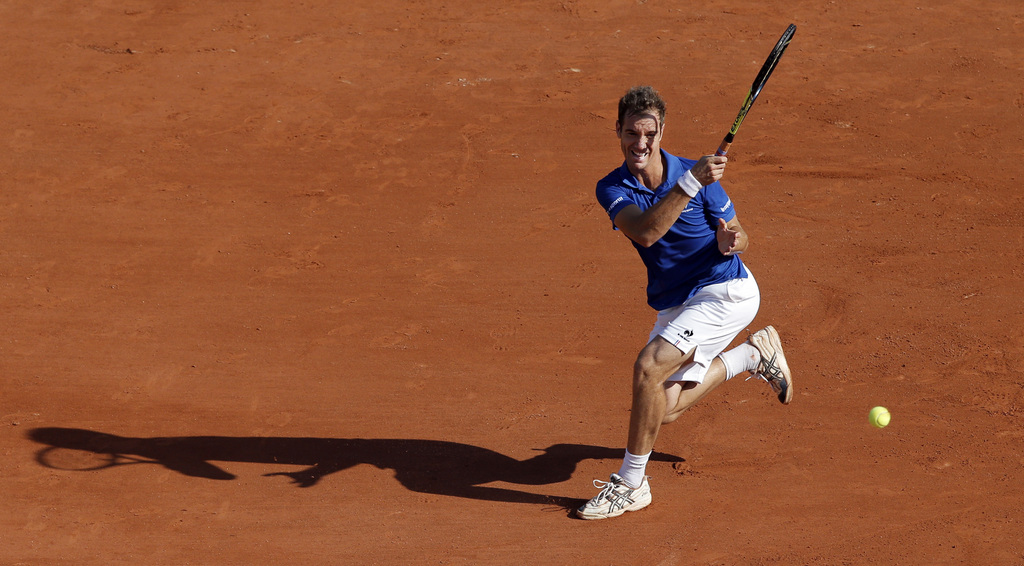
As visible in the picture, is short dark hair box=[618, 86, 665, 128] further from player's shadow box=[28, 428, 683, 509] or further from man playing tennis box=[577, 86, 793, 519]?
player's shadow box=[28, 428, 683, 509]

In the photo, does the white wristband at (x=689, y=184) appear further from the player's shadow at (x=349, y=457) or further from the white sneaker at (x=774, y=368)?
the player's shadow at (x=349, y=457)

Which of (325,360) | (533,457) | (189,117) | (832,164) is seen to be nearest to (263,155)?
(189,117)

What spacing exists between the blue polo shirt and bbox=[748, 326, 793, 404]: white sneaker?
55cm

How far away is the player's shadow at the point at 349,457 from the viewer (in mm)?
5863

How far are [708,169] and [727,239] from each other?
22.7 inches

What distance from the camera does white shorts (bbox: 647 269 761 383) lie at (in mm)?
5355

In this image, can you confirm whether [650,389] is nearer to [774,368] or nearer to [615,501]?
[615,501]

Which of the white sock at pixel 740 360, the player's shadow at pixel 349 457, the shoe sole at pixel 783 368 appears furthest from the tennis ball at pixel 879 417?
the player's shadow at pixel 349 457

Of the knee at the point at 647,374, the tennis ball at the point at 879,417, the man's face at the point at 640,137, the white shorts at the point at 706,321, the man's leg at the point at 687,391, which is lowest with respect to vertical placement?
the tennis ball at the point at 879,417

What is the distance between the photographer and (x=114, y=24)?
11.8m

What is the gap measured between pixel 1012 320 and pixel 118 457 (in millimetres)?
6382

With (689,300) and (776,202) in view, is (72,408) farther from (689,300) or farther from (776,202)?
(776,202)

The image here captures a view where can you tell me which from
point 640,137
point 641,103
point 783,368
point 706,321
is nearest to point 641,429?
point 706,321

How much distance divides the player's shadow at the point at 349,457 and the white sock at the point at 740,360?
660 millimetres
